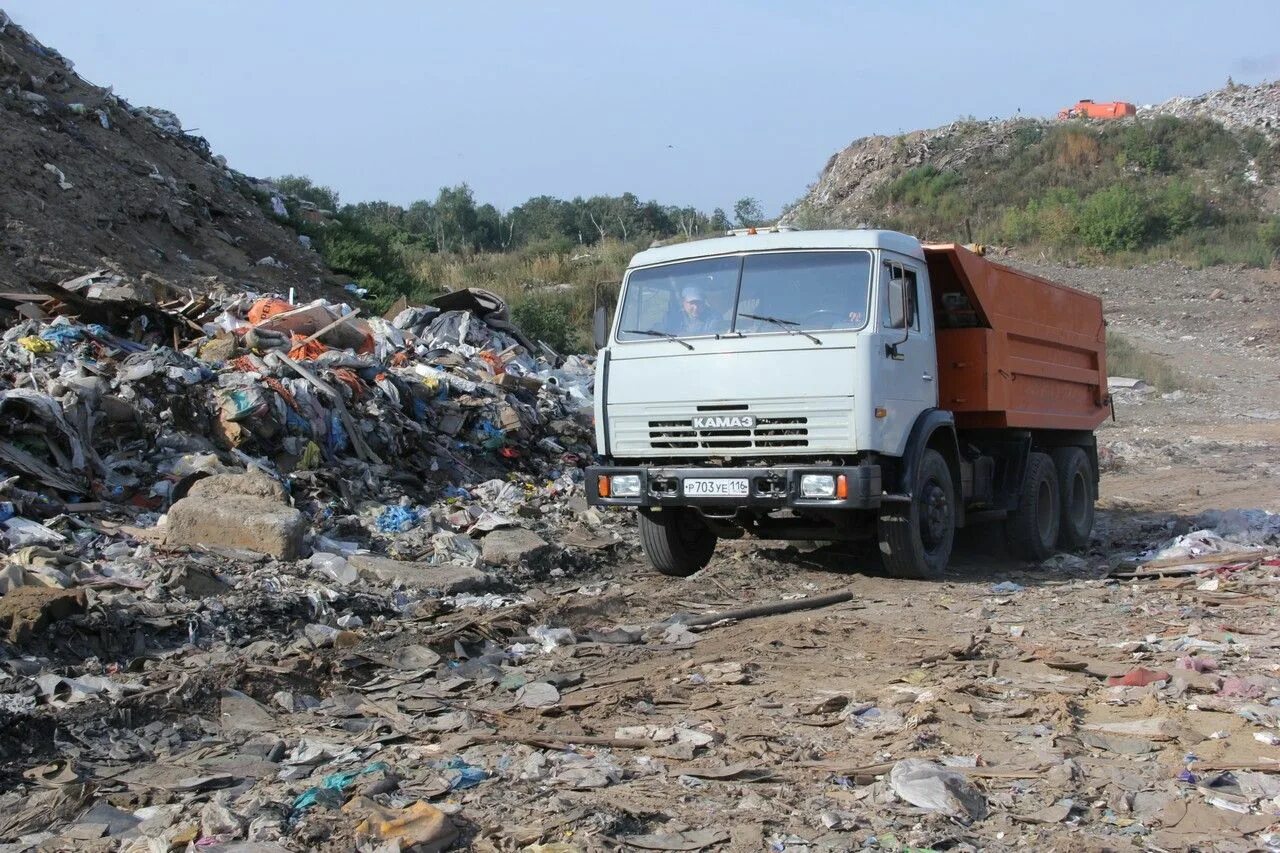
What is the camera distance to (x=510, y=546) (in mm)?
9594

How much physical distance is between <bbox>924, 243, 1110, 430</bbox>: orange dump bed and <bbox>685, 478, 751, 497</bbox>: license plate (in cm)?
226

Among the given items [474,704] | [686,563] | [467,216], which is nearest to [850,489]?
[686,563]

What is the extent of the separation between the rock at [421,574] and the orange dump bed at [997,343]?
12.6 ft

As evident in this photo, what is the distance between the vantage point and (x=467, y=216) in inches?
1950

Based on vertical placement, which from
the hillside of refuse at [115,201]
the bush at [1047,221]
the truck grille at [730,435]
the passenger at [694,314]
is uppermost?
the bush at [1047,221]

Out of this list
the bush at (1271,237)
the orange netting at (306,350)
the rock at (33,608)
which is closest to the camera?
the rock at (33,608)

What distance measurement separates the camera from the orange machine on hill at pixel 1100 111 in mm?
49250

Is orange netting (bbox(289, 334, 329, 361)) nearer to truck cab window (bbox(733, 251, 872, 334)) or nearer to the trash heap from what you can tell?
the trash heap

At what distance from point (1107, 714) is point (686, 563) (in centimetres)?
Result: 434

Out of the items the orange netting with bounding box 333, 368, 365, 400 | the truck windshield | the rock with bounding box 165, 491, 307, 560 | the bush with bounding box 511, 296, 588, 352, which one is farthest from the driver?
the bush with bounding box 511, 296, 588, 352

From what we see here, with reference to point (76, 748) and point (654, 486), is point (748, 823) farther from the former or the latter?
point (654, 486)

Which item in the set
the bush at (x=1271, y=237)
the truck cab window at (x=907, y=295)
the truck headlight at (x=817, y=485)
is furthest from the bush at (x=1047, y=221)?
the truck headlight at (x=817, y=485)

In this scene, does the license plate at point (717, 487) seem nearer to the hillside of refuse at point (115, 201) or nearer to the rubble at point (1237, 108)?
the hillside of refuse at point (115, 201)

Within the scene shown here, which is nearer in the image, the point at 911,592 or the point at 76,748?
the point at 76,748
